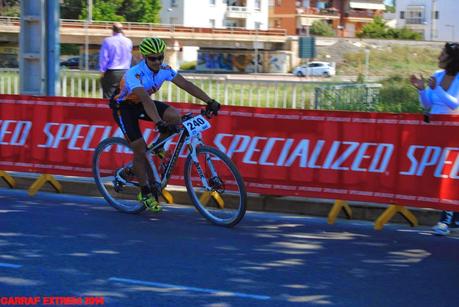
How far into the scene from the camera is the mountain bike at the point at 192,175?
25.2 feet

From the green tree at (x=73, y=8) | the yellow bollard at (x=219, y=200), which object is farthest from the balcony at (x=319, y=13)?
the yellow bollard at (x=219, y=200)

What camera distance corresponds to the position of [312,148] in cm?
834

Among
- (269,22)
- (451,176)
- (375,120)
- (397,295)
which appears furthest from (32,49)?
(269,22)

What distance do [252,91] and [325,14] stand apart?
102334 millimetres

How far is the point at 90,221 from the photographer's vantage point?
26.3ft

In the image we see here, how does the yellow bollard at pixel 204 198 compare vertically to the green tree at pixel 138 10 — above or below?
below

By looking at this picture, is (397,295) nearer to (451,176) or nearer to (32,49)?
(451,176)

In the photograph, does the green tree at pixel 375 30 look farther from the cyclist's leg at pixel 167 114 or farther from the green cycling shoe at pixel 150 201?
the green cycling shoe at pixel 150 201

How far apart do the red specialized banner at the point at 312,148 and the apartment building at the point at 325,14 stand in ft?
314

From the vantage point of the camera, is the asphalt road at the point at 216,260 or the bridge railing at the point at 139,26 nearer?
the asphalt road at the point at 216,260

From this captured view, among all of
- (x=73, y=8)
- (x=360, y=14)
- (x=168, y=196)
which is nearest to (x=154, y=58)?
(x=168, y=196)

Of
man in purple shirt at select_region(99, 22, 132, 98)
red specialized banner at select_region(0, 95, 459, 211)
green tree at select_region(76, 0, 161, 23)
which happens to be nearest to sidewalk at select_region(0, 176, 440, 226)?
red specialized banner at select_region(0, 95, 459, 211)

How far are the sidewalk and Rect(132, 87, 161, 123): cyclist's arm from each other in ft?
5.85

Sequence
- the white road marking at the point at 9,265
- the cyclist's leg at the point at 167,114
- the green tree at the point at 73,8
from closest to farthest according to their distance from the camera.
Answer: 1. the white road marking at the point at 9,265
2. the cyclist's leg at the point at 167,114
3. the green tree at the point at 73,8
